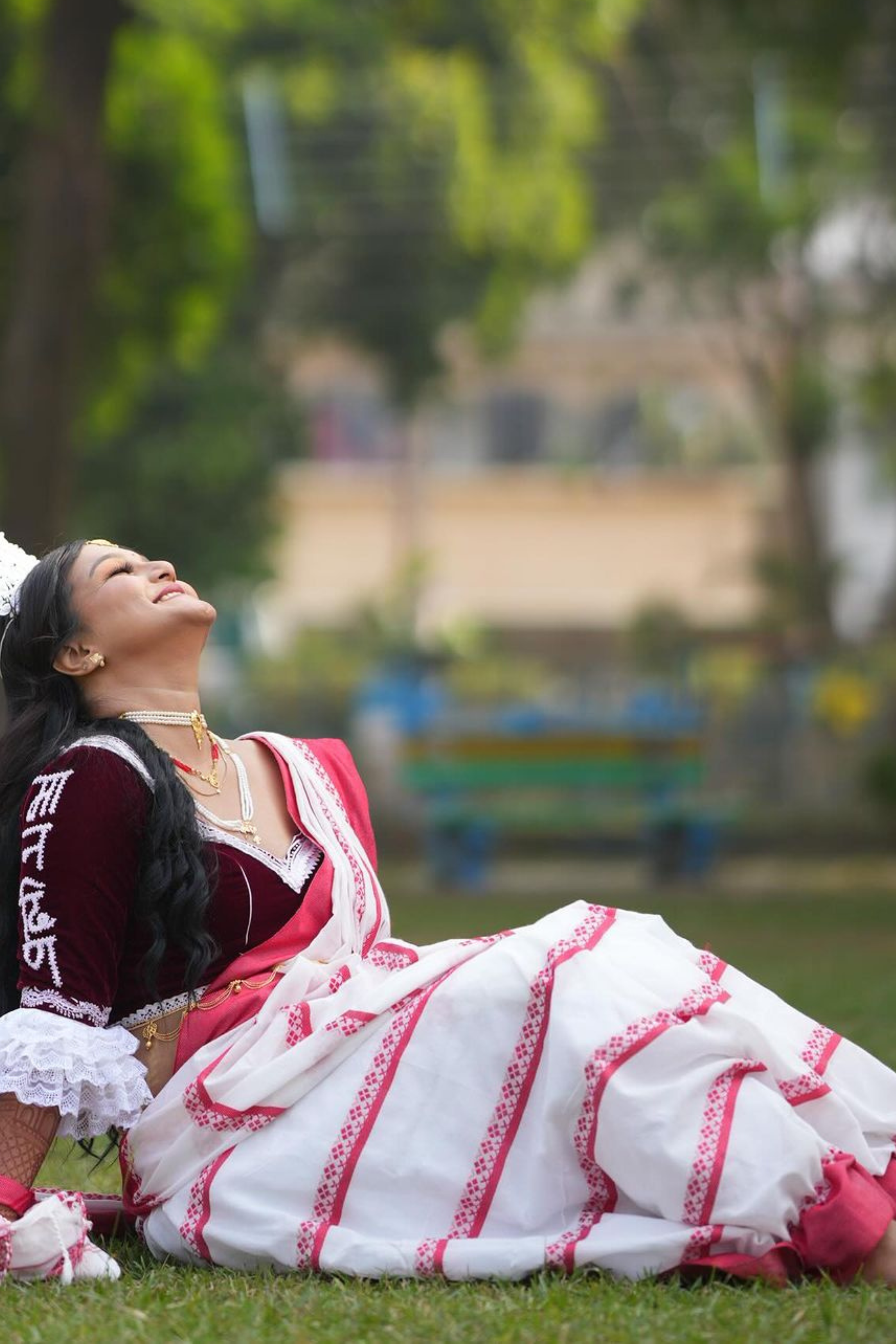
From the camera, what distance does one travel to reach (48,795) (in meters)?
3.18

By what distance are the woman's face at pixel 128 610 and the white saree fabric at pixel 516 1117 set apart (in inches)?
23.7

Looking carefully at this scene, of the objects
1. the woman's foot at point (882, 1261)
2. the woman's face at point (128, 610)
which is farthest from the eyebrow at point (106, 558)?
the woman's foot at point (882, 1261)

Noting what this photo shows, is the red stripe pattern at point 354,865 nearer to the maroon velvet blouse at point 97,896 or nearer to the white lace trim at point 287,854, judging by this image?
the white lace trim at point 287,854

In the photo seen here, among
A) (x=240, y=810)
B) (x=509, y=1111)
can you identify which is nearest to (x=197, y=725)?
(x=240, y=810)

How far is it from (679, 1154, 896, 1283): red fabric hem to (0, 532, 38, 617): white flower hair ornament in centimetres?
155

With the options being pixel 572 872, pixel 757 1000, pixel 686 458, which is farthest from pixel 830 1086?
pixel 686 458

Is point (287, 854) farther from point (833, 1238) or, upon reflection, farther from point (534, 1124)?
point (833, 1238)

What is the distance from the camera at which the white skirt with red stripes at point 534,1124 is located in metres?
2.88

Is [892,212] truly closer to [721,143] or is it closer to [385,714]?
[721,143]

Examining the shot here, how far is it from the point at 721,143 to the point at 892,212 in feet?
5.25

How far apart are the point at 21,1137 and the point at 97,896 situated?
1.21 feet

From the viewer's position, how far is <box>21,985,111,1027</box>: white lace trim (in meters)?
3.06

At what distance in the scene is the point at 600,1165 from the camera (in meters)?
2.93

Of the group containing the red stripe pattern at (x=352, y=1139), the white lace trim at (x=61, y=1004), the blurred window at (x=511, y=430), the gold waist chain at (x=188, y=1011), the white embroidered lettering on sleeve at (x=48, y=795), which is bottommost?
the blurred window at (x=511, y=430)
